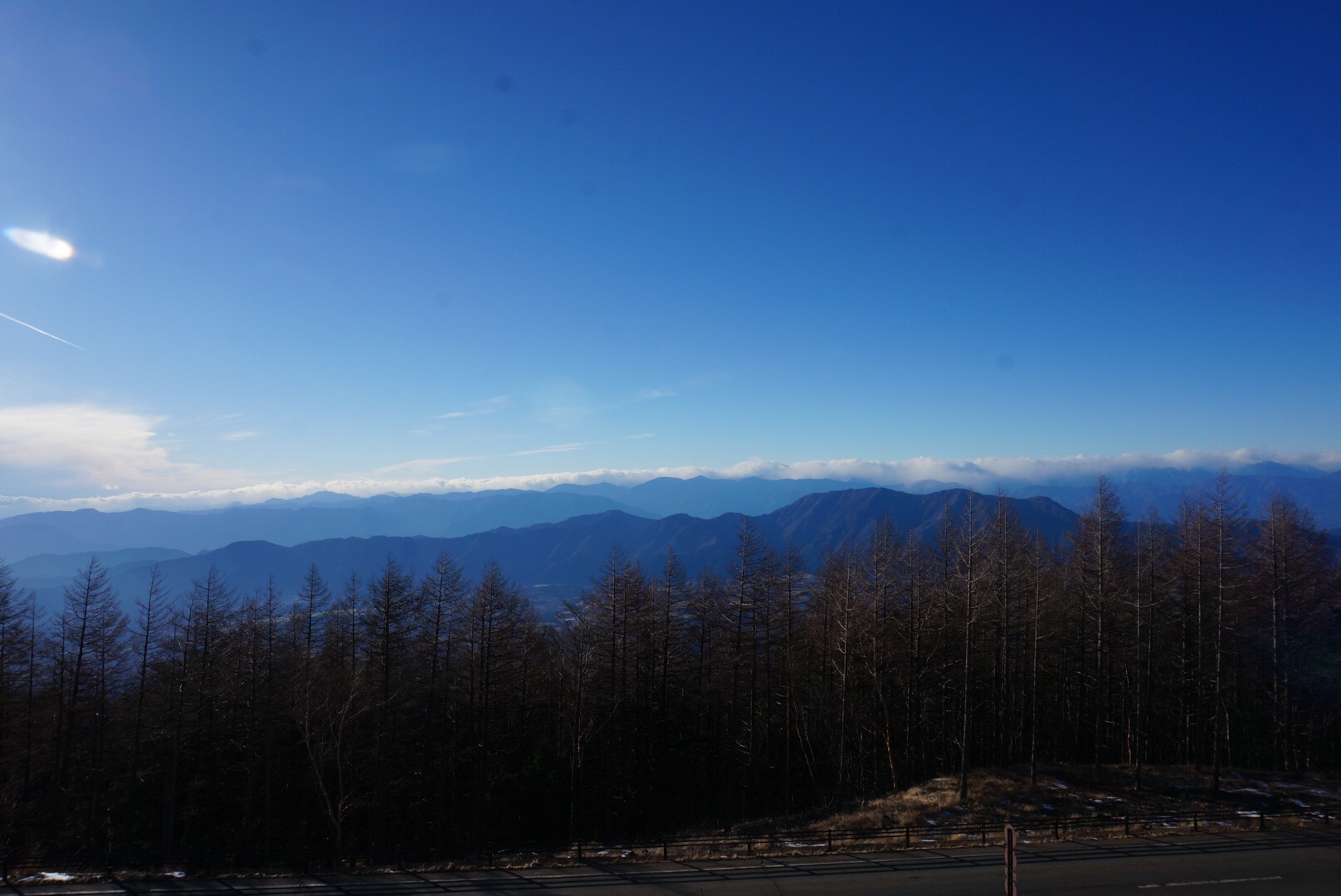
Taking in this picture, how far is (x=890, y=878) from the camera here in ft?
58.5

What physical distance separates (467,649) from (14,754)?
2109cm

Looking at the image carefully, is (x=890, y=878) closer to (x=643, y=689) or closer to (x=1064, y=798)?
(x=1064, y=798)

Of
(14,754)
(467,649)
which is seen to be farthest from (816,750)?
(14,754)

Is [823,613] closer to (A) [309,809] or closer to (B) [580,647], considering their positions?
(B) [580,647]

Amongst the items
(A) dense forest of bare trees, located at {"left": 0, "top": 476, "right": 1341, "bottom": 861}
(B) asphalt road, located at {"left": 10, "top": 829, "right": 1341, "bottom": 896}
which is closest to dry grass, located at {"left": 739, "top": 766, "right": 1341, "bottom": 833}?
(A) dense forest of bare trees, located at {"left": 0, "top": 476, "right": 1341, "bottom": 861}

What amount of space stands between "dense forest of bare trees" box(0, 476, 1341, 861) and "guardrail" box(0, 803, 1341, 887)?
2354 millimetres

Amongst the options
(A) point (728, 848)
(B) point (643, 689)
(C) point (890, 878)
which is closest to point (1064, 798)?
(C) point (890, 878)

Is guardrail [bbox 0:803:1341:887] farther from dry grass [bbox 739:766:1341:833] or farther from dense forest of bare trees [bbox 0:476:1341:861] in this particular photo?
dense forest of bare trees [bbox 0:476:1341:861]

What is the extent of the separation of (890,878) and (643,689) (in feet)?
59.3

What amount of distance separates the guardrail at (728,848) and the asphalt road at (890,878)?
0.90 meters

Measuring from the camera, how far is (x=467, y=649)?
30.6 meters

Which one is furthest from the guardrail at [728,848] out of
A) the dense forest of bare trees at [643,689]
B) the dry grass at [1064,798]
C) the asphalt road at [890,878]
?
the dense forest of bare trees at [643,689]

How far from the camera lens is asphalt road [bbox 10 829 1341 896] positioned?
55.5 ft

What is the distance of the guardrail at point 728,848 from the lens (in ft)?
64.5
